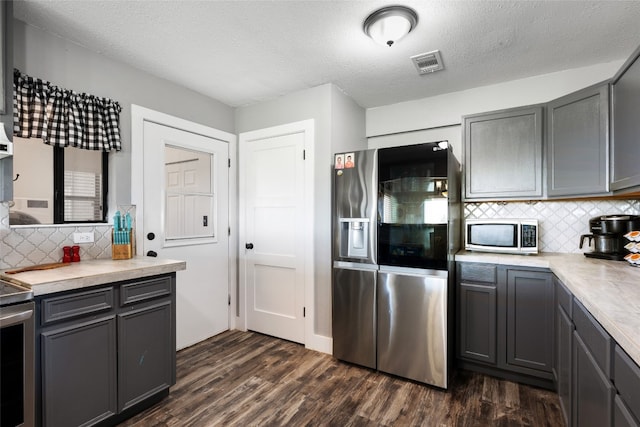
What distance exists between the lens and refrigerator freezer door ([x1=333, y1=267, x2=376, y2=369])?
251 cm

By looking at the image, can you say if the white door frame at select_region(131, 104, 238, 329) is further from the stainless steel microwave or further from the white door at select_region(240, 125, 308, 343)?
the stainless steel microwave

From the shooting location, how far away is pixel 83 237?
7.12 feet

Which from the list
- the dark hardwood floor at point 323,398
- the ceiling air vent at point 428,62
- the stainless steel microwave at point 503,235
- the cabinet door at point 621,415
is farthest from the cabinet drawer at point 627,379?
the ceiling air vent at point 428,62

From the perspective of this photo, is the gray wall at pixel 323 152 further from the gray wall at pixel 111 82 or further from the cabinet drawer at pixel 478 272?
the cabinet drawer at pixel 478 272

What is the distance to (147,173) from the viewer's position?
2594 mm

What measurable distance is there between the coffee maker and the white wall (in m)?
1.13

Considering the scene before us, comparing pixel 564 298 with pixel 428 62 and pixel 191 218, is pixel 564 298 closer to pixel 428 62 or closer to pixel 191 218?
pixel 428 62

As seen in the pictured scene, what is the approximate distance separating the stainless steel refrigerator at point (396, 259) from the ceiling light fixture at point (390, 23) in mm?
784

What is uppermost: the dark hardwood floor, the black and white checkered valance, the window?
the black and white checkered valance

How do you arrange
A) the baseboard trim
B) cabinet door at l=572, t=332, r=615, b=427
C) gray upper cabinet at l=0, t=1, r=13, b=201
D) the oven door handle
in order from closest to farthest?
cabinet door at l=572, t=332, r=615, b=427 < the oven door handle < gray upper cabinet at l=0, t=1, r=13, b=201 < the baseboard trim

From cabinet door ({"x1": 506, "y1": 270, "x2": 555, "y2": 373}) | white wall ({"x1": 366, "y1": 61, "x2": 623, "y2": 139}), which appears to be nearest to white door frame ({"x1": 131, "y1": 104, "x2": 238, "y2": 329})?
white wall ({"x1": 366, "y1": 61, "x2": 623, "y2": 139})

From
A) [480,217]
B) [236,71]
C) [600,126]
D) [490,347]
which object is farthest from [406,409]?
[236,71]

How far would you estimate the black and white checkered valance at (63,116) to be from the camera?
189 cm

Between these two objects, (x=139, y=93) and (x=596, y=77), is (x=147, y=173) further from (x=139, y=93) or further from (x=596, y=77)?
(x=596, y=77)
